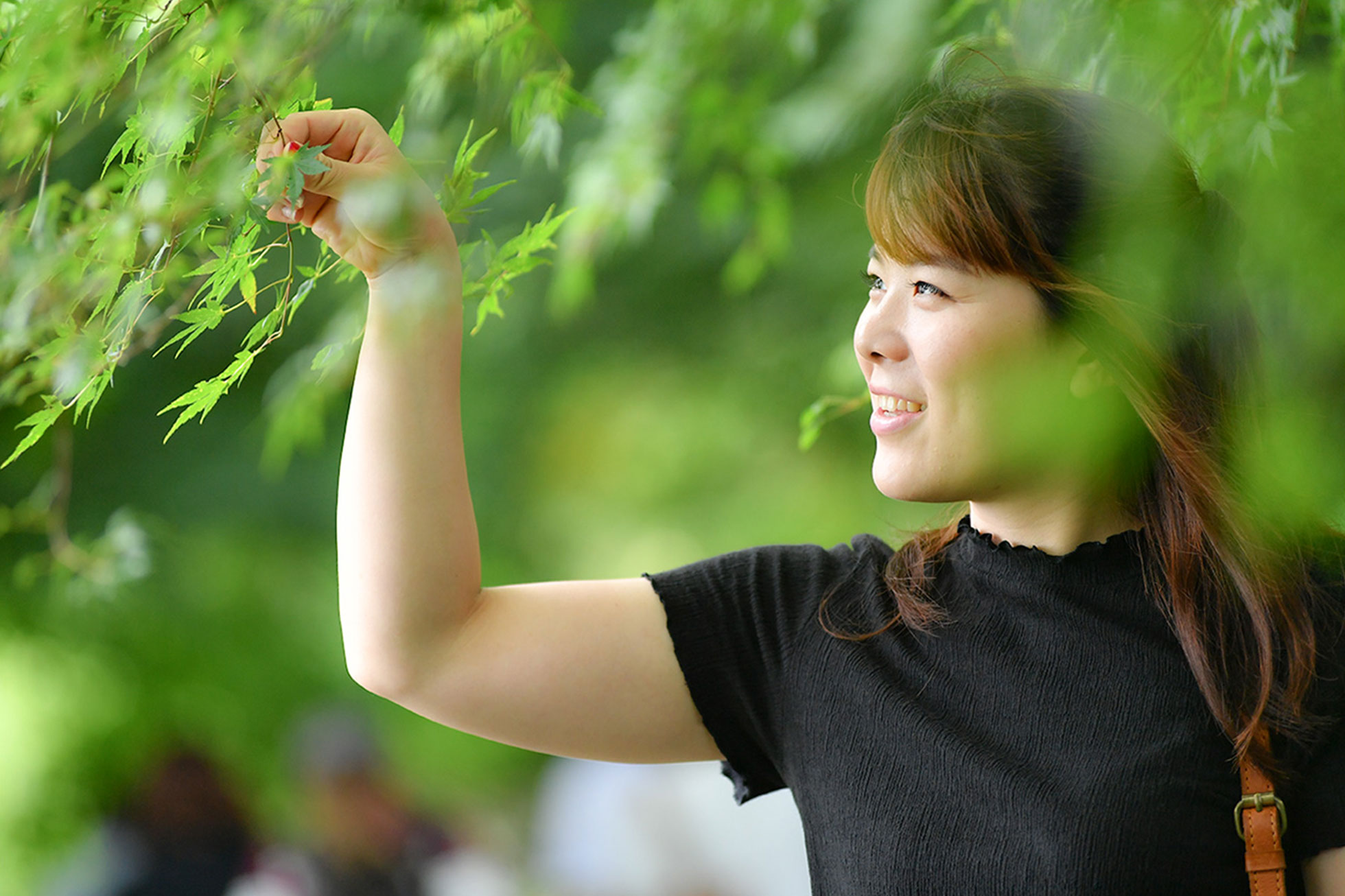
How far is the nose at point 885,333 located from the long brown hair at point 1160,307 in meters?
0.04

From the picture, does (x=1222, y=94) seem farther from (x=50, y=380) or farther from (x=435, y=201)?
(x=50, y=380)

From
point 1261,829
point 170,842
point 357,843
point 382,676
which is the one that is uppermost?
point 382,676

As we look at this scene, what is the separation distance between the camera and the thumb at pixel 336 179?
0.73 meters

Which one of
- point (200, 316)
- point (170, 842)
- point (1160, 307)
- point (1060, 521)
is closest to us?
point (200, 316)

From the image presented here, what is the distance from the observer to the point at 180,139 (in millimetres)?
631

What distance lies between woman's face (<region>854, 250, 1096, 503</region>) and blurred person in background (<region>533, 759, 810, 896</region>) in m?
1.82

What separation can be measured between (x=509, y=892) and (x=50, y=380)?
2.73 metres

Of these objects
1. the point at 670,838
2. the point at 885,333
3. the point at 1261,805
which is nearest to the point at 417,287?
the point at 885,333

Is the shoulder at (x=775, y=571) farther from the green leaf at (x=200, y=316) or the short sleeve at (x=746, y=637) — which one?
the green leaf at (x=200, y=316)

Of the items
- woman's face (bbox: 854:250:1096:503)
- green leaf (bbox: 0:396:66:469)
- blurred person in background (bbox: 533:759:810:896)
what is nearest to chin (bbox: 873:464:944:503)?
woman's face (bbox: 854:250:1096:503)

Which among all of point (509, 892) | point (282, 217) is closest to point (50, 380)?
point (282, 217)

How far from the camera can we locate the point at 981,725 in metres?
0.93

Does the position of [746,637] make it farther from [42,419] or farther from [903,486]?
[42,419]

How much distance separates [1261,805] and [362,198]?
0.74 m
